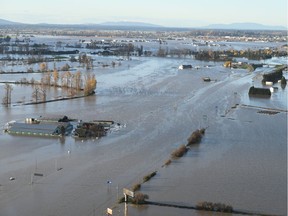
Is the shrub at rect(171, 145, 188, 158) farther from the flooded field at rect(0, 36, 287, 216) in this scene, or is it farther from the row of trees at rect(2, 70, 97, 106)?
the row of trees at rect(2, 70, 97, 106)

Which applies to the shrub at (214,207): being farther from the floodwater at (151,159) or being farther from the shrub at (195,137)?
the shrub at (195,137)

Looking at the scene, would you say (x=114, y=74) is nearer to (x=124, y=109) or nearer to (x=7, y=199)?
(x=124, y=109)

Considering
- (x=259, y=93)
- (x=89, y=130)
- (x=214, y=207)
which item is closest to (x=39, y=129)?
(x=89, y=130)

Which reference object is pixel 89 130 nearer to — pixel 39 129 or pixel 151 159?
pixel 39 129

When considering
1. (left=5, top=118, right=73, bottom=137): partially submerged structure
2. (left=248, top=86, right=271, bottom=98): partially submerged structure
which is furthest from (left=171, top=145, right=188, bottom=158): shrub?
(left=248, top=86, right=271, bottom=98): partially submerged structure

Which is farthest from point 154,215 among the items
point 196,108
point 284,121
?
point 196,108

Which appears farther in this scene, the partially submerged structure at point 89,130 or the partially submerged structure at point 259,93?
the partially submerged structure at point 259,93

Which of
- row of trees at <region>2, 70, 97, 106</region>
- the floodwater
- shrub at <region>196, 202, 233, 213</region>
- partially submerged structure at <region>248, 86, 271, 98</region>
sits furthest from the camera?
partially submerged structure at <region>248, 86, 271, 98</region>

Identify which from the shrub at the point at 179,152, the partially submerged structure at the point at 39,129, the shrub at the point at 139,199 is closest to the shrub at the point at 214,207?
the shrub at the point at 139,199

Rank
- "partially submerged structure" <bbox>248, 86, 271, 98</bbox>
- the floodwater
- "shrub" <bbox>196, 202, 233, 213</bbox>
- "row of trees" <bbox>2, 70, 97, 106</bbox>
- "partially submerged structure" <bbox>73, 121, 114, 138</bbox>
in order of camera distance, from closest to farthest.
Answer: "shrub" <bbox>196, 202, 233, 213</bbox> → the floodwater → "partially submerged structure" <bbox>73, 121, 114, 138</bbox> → "row of trees" <bbox>2, 70, 97, 106</bbox> → "partially submerged structure" <bbox>248, 86, 271, 98</bbox>
